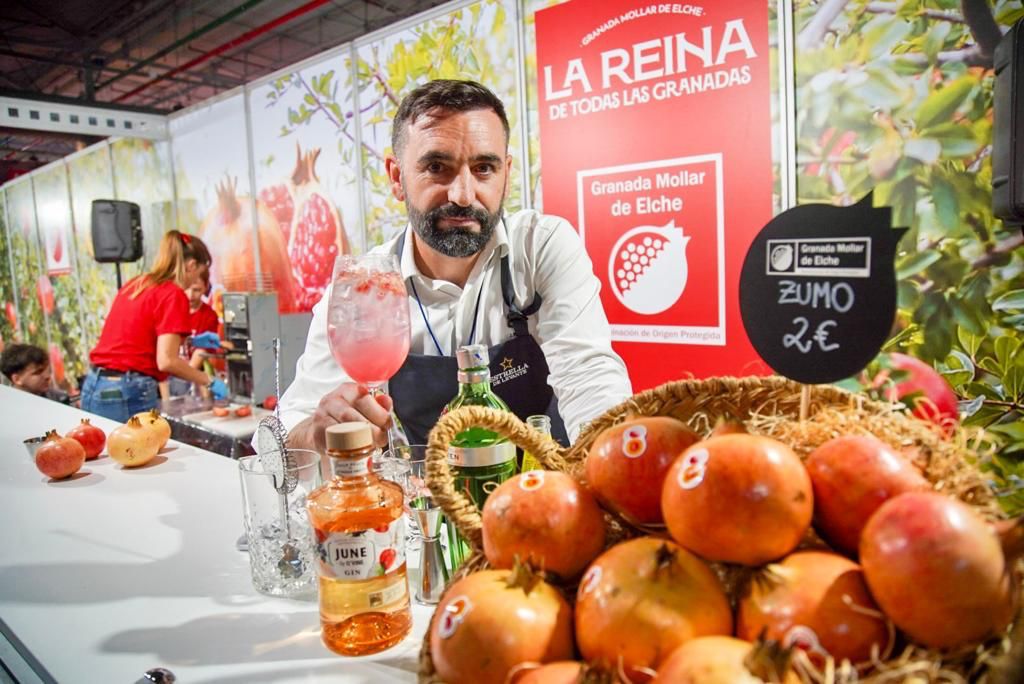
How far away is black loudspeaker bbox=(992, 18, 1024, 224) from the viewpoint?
204cm

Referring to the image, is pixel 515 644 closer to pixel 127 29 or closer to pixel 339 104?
pixel 339 104

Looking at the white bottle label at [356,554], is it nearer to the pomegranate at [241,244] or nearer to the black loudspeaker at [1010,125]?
the black loudspeaker at [1010,125]

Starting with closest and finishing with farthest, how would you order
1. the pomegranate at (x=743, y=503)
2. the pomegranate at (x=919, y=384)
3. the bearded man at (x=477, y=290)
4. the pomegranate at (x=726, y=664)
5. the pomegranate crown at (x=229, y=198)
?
the pomegranate at (x=726, y=664)
the pomegranate at (x=743, y=503)
the bearded man at (x=477, y=290)
the pomegranate at (x=919, y=384)
the pomegranate crown at (x=229, y=198)

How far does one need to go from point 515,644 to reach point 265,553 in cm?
67

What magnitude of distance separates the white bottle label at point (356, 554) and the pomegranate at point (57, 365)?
10691 mm

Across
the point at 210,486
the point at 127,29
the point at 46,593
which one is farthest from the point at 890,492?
the point at 127,29

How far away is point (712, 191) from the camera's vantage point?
3.10m

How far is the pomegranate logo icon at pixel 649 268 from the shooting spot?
10.6 ft

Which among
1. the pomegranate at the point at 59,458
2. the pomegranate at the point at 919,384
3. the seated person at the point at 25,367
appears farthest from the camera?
the seated person at the point at 25,367

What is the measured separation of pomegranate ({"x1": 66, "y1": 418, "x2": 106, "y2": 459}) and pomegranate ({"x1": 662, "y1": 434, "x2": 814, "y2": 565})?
1.91 m

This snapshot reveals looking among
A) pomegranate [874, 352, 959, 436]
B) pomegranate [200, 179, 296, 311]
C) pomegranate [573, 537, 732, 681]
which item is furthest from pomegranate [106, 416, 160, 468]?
pomegranate [200, 179, 296, 311]

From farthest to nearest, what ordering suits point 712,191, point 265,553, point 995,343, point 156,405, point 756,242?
point 156,405
point 712,191
point 995,343
point 265,553
point 756,242

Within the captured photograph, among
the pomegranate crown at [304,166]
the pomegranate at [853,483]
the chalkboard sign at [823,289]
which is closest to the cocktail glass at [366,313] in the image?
→ the chalkboard sign at [823,289]

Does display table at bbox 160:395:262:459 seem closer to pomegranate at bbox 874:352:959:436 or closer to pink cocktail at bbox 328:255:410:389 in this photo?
pink cocktail at bbox 328:255:410:389
